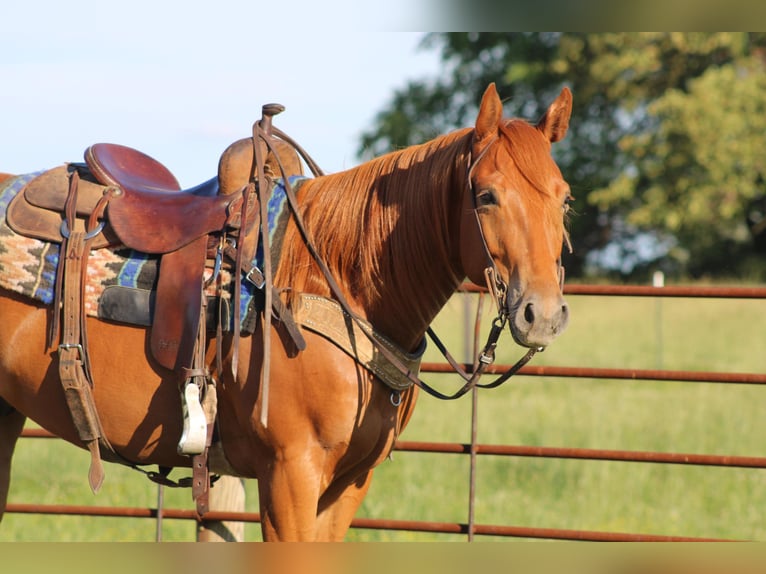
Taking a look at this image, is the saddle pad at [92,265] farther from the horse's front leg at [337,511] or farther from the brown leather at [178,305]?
the horse's front leg at [337,511]

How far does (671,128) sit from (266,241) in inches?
737

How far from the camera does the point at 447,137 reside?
3.03 m

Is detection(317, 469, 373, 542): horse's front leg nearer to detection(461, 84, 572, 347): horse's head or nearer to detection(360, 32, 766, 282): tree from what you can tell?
detection(461, 84, 572, 347): horse's head

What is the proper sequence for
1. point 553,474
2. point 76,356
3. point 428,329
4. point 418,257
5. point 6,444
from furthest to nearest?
point 553,474
point 6,444
point 428,329
point 76,356
point 418,257

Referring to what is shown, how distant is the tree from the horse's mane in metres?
16.6

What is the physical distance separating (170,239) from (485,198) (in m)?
1.09

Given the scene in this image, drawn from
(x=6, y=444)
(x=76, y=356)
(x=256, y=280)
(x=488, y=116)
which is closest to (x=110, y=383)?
(x=76, y=356)

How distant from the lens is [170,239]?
310 centimetres

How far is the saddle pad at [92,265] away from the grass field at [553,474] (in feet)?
4.94

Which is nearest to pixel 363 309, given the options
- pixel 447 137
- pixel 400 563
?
pixel 447 137

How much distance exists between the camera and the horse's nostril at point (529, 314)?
8.47ft

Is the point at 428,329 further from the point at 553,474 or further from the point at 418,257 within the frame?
the point at 553,474
